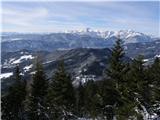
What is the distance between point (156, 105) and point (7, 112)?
2446 centimetres

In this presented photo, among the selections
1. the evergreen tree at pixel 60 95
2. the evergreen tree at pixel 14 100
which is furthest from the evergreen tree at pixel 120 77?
the evergreen tree at pixel 14 100

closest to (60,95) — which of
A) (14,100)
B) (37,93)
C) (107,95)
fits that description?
(37,93)

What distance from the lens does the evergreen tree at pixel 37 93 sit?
2188 inches

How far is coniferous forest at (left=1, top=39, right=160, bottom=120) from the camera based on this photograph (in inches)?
1828

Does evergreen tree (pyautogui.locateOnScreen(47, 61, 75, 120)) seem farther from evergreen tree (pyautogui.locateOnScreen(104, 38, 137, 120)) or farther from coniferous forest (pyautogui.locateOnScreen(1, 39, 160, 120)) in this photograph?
evergreen tree (pyautogui.locateOnScreen(104, 38, 137, 120))

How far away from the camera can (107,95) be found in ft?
189

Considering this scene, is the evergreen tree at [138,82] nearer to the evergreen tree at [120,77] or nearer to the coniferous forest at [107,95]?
the coniferous forest at [107,95]

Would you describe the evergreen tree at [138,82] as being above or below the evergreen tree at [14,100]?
above

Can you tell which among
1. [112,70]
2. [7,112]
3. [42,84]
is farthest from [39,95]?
[112,70]

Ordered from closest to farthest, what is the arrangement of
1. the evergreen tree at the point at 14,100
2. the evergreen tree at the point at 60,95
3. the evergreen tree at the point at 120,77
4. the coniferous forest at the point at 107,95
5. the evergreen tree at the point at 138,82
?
the evergreen tree at the point at 138,82 < the coniferous forest at the point at 107,95 < the evergreen tree at the point at 120,77 < the evergreen tree at the point at 60,95 < the evergreen tree at the point at 14,100

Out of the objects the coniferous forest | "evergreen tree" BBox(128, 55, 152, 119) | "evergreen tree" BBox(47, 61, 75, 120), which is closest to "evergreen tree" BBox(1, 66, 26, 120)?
the coniferous forest

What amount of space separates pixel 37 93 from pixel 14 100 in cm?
717

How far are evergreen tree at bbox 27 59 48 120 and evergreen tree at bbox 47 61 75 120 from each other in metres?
1.81

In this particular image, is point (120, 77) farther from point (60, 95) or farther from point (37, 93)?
point (37, 93)
